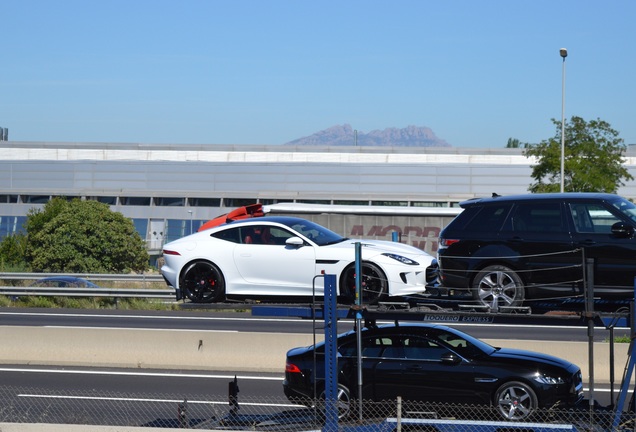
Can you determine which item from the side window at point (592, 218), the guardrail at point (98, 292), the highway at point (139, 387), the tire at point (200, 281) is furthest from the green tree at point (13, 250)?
the side window at point (592, 218)

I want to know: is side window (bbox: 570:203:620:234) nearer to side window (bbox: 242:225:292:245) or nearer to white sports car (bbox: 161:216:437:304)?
white sports car (bbox: 161:216:437:304)

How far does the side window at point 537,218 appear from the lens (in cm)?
1045

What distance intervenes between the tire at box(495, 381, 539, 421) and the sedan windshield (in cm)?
301

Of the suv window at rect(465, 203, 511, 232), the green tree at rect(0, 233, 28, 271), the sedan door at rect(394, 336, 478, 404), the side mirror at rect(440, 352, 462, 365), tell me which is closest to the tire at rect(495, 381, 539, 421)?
the sedan door at rect(394, 336, 478, 404)

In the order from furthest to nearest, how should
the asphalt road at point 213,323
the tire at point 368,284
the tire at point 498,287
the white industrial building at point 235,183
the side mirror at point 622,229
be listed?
the white industrial building at point 235,183, the asphalt road at point 213,323, the tire at point 368,284, the tire at point 498,287, the side mirror at point 622,229

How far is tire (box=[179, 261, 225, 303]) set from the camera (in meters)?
11.8

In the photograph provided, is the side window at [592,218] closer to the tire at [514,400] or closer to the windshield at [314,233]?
the tire at [514,400]

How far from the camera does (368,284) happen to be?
37.6 feet

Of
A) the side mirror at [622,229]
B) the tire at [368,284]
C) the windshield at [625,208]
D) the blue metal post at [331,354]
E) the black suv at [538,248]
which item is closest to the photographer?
the blue metal post at [331,354]

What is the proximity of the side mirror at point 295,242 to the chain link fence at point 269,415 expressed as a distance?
2.11 meters

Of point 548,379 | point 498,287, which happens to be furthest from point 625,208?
point 548,379

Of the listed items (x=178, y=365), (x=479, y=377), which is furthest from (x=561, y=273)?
(x=178, y=365)

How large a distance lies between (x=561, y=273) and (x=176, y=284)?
16.6 ft

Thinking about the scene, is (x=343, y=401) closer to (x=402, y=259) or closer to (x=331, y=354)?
(x=331, y=354)
